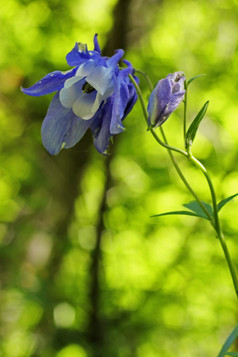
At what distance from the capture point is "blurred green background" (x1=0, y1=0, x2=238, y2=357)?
1637 millimetres

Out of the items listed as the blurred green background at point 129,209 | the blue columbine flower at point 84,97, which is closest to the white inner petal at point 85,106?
the blue columbine flower at point 84,97

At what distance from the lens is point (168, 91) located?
1.90ft

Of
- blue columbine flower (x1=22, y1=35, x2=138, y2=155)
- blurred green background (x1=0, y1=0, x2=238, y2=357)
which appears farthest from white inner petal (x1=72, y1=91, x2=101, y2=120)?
blurred green background (x1=0, y1=0, x2=238, y2=357)

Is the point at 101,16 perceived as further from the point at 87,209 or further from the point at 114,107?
the point at 114,107

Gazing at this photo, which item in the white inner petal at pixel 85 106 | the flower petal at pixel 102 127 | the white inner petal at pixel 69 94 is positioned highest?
the white inner petal at pixel 69 94

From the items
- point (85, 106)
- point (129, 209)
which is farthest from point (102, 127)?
point (129, 209)

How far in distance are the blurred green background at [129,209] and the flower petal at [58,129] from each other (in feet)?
2.78

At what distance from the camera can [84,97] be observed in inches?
26.1

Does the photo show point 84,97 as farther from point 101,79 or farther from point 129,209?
point 129,209

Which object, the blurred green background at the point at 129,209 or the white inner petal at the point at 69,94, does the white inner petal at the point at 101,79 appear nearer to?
the white inner petal at the point at 69,94

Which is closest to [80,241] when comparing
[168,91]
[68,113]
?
[68,113]

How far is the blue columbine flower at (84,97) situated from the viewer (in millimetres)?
639

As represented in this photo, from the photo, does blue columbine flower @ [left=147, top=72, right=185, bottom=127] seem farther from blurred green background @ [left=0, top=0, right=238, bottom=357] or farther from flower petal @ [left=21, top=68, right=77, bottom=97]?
blurred green background @ [left=0, top=0, right=238, bottom=357]

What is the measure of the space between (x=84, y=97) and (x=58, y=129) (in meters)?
0.06
